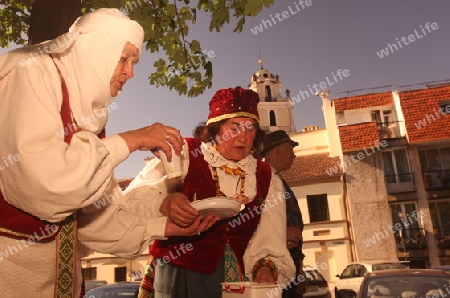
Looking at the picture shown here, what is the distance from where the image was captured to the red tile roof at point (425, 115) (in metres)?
23.2

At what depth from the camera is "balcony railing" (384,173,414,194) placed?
2398cm

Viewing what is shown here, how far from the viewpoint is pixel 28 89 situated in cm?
148

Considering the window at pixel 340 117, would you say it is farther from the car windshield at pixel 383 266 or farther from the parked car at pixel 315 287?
the parked car at pixel 315 287

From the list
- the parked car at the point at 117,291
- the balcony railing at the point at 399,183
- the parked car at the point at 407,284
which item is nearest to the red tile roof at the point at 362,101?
the balcony railing at the point at 399,183

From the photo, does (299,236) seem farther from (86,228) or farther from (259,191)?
(86,228)

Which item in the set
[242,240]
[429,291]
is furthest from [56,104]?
[429,291]

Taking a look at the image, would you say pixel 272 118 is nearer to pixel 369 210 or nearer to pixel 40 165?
pixel 369 210

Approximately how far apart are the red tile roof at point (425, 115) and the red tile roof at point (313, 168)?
17.0ft

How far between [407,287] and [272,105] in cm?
5057

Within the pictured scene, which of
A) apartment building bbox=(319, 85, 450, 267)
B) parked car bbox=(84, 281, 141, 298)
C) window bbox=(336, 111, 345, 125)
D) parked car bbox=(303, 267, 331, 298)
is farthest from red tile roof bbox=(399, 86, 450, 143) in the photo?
parked car bbox=(84, 281, 141, 298)

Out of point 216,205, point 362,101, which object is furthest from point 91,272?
point 216,205

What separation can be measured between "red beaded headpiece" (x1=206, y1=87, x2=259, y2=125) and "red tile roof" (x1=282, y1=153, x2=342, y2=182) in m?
21.7

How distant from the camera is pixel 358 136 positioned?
77.7 ft

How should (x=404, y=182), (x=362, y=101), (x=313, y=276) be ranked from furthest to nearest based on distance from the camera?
(x=362, y=101) → (x=404, y=182) → (x=313, y=276)
